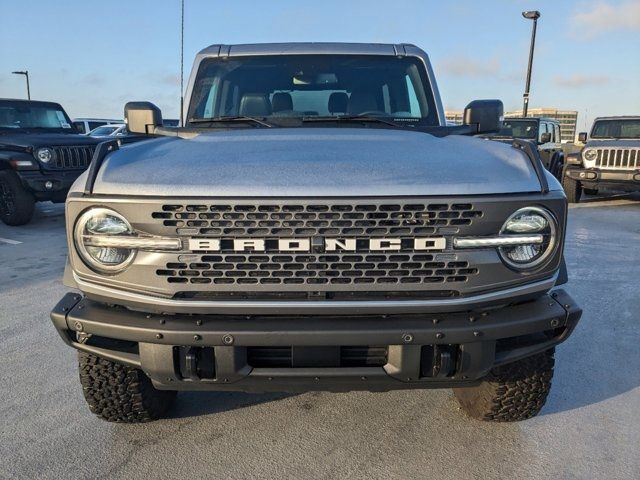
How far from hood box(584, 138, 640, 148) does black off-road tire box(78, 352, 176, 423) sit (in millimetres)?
11179

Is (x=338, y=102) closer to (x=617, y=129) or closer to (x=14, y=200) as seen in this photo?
(x=14, y=200)

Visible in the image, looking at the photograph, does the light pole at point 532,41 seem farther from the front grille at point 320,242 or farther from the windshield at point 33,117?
the front grille at point 320,242

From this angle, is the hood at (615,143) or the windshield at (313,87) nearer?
the windshield at (313,87)

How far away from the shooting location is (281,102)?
11.6 feet

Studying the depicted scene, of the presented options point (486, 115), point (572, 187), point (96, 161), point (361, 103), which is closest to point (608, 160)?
point (572, 187)

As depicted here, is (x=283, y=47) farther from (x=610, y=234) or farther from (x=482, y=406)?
(x=610, y=234)

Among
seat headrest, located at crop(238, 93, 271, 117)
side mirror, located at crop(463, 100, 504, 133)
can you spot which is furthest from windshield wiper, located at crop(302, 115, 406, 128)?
side mirror, located at crop(463, 100, 504, 133)

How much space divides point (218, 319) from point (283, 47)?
2335 millimetres

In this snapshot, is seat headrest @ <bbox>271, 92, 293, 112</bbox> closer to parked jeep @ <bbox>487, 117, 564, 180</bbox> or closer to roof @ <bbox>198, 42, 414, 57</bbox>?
roof @ <bbox>198, 42, 414, 57</bbox>

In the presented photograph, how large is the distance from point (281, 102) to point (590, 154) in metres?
9.87

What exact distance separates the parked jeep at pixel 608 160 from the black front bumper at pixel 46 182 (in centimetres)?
986

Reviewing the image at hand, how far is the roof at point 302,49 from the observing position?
3697 millimetres

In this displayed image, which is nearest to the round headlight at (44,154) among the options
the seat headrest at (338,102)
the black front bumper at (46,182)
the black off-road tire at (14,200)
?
the black front bumper at (46,182)

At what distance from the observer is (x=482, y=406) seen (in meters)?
2.73
